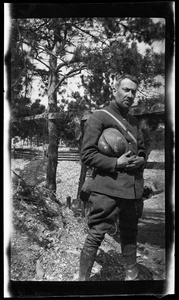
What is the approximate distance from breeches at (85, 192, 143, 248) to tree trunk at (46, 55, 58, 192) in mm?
511

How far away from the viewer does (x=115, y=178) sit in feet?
13.9

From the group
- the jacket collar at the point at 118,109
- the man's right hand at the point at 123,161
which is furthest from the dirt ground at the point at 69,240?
the jacket collar at the point at 118,109

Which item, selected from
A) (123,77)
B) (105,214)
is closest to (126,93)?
(123,77)

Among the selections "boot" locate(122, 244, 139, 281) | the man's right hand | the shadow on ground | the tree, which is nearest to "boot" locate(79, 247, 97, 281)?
"boot" locate(122, 244, 139, 281)

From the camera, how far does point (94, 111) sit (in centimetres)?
431

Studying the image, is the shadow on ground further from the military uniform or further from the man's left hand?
the man's left hand

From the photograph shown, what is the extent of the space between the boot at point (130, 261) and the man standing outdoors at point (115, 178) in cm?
1

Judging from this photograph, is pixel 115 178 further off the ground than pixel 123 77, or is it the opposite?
pixel 123 77

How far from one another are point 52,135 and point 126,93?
0.88 m

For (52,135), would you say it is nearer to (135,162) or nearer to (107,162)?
(107,162)

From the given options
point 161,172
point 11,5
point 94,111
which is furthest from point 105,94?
point 11,5

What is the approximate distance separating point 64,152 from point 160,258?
4.86 feet

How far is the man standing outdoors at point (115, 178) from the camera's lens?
4.20 meters

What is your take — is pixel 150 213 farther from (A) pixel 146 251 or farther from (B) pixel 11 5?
(B) pixel 11 5
